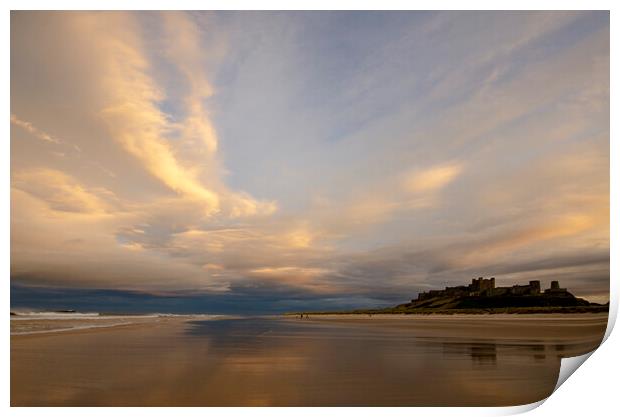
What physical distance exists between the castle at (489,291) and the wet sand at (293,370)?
0.39 m

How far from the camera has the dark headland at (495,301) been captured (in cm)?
557

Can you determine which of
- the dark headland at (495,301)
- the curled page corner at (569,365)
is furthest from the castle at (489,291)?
the curled page corner at (569,365)

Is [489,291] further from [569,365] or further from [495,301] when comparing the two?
[569,365]

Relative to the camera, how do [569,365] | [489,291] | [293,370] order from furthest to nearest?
1. [489,291]
2. [569,365]
3. [293,370]

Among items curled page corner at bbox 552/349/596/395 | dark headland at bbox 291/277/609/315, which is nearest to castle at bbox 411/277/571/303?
dark headland at bbox 291/277/609/315

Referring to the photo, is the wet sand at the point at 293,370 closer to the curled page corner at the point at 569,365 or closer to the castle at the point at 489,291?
the curled page corner at the point at 569,365

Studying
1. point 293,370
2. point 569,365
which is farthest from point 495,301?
point 293,370

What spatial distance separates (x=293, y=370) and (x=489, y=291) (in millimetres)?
3736

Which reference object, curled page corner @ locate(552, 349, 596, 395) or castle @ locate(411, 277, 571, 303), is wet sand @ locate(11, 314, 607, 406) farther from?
castle @ locate(411, 277, 571, 303)

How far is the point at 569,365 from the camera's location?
4328mm

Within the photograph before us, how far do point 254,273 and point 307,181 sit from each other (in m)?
1.32
